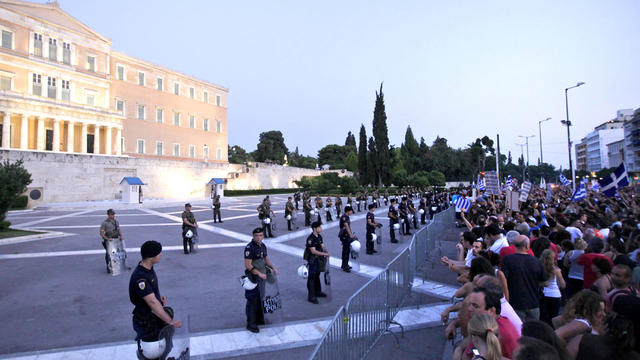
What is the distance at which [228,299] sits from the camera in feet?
25.4

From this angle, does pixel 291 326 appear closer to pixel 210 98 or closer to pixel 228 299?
pixel 228 299

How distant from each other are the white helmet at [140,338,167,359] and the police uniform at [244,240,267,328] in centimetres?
244

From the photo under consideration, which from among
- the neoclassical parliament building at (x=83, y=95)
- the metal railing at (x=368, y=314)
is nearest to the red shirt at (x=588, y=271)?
the metal railing at (x=368, y=314)

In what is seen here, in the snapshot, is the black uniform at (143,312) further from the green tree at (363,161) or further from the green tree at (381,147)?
the green tree at (363,161)

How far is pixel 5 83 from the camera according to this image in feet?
119

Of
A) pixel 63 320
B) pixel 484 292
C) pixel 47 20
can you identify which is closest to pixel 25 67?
pixel 47 20

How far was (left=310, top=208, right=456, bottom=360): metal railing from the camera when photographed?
371cm

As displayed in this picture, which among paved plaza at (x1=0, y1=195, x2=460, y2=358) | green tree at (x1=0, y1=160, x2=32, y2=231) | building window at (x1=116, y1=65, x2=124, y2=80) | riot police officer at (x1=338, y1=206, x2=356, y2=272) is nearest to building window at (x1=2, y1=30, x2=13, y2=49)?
building window at (x1=116, y1=65, x2=124, y2=80)

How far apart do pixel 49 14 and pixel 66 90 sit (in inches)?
347

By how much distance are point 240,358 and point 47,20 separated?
49838 mm

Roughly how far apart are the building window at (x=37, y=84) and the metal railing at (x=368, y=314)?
46.9 metres

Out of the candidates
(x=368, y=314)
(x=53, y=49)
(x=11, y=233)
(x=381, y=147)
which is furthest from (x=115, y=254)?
(x=381, y=147)

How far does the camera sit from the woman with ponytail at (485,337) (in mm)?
2496

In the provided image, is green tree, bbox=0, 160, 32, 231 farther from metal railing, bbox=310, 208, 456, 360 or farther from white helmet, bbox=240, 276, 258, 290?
metal railing, bbox=310, 208, 456, 360
